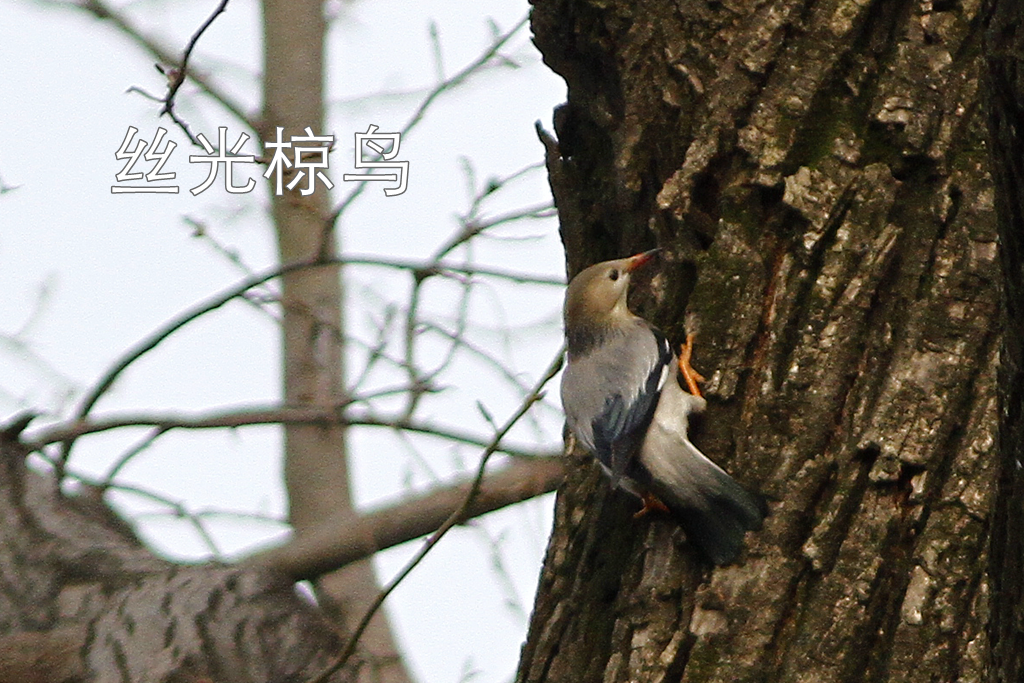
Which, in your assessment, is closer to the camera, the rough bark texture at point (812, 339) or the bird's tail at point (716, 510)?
the rough bark texture at point (812, 339)

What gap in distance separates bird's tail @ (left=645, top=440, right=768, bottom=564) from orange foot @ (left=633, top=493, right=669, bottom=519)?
0.06 feet

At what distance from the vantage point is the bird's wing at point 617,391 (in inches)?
120

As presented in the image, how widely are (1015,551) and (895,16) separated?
1567 millimetres

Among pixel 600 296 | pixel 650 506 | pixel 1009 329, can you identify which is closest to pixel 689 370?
pixel 650 506

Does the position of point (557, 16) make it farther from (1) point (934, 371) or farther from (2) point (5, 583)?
(2) point (5, 583)

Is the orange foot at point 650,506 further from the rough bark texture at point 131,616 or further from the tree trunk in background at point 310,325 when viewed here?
the tree trunk in background at point 310,325

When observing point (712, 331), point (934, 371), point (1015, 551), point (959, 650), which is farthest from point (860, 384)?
point (1015, 551)

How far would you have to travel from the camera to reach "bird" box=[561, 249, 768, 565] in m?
2.49

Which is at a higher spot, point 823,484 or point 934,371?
point 934,371

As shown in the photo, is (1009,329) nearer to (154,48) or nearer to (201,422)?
(201,422)

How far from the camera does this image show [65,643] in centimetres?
392

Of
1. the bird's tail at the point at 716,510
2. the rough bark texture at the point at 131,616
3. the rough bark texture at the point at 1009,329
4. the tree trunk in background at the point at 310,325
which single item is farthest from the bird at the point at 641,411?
the tree trunk in background at the point at 310,325

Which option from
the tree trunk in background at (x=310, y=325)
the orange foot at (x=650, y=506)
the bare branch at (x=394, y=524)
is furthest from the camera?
the tree trunk in background at (x=310, y=325)

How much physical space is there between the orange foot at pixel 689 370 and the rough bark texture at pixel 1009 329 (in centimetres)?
117
